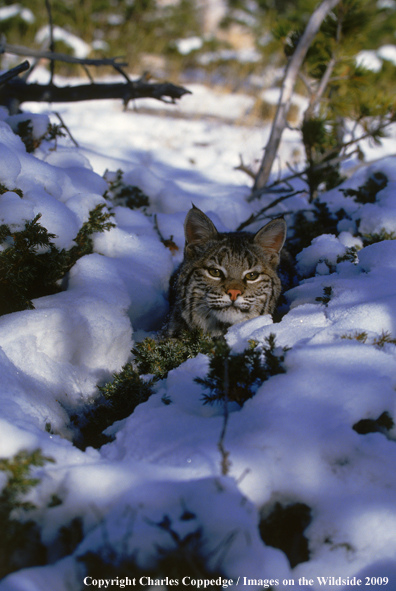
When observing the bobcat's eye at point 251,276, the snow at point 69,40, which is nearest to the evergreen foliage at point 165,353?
the bobcat's eye at point 251,276

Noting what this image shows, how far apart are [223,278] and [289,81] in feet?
12.7

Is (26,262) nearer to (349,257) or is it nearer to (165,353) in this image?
(165,353)

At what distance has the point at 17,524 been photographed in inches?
53.9

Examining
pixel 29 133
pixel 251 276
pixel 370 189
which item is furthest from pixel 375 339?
pixel 29 133

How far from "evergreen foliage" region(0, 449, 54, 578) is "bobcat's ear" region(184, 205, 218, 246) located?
2.13 metres

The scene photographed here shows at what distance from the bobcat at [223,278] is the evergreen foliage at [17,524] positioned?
1699 millimetres

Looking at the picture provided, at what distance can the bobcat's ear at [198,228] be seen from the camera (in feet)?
10.2

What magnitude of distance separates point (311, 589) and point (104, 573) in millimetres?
753

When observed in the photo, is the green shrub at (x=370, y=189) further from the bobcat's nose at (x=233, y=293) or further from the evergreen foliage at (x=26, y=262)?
the evergreen foliage at (x=26, y=262)

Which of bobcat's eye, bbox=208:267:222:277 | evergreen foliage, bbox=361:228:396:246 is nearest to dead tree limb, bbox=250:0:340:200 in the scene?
evergreen foliage, bbox=361:228:396:246

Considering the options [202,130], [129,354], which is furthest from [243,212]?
[202,130]

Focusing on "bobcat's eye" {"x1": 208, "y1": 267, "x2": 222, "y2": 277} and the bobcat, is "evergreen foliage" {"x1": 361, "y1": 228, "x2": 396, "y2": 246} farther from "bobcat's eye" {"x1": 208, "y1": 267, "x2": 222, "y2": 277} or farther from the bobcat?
"bobcat's eye" {"x1": 208, "y1": 267, "x2": 222, "y2": 277}

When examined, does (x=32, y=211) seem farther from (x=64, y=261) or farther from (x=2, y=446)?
(x=2, y=446)

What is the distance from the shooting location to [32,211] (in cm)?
263
